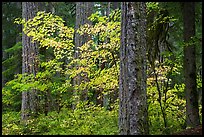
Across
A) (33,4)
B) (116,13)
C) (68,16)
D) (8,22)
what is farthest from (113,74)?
(68,16)

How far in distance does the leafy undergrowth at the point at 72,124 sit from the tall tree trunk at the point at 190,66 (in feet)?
6.81

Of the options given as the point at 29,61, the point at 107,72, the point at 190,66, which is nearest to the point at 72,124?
the point at 107,72

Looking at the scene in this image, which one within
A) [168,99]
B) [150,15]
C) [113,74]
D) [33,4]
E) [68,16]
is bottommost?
[168,99]

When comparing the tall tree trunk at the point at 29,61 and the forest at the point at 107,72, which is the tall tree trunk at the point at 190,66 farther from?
the tall tree trunk at the point at 29,61

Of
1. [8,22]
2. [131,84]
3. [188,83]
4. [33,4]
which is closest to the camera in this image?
[131,84]

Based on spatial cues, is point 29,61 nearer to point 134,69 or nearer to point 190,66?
point 190,66

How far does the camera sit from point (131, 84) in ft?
17.7

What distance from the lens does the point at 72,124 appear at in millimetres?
9523

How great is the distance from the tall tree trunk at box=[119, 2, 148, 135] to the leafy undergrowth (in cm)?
315

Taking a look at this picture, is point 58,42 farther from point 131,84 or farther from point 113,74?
point 131,84

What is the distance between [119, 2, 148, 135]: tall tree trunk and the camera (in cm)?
540

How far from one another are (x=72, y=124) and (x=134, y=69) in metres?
4.65

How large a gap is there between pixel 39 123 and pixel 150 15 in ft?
15.8

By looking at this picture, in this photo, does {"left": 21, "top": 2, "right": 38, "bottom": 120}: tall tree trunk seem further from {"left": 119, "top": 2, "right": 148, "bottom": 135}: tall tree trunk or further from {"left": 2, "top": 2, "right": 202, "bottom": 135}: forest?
{"left": 119, "top": 2, "right": 148, "bottom": 135}: tall tree trunk
